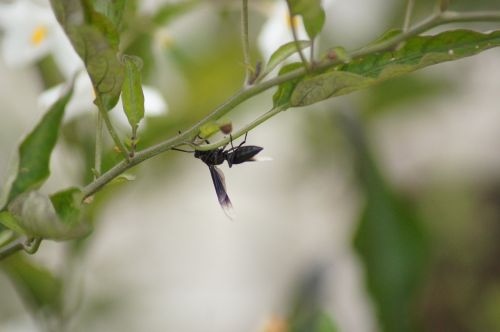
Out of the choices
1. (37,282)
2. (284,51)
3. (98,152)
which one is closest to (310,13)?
(284,51)

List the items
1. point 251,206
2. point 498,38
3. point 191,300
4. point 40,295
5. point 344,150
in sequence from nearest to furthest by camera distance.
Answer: point 498,38
point 40,295
point 344,150
point 191,300
point 251,206

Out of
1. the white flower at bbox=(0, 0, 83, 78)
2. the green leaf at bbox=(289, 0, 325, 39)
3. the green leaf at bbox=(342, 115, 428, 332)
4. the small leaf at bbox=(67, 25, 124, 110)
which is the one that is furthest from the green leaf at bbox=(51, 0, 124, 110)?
the green leaf at bbox=(342, 115, 428, 332)

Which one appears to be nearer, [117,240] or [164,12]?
[164,12]

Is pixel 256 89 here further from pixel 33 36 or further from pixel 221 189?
pixel 33 36

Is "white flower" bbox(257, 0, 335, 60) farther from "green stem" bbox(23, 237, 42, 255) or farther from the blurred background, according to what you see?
"green stem" bbox(23, 237, 42, 255)

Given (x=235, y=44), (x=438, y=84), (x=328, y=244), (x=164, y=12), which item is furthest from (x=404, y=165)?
(x=164, y=12)

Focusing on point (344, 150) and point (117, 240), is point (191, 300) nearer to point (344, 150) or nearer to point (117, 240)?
point (117, 240)

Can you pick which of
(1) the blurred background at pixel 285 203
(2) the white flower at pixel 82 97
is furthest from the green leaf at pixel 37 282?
(2) the white flower at pixel 82 97
